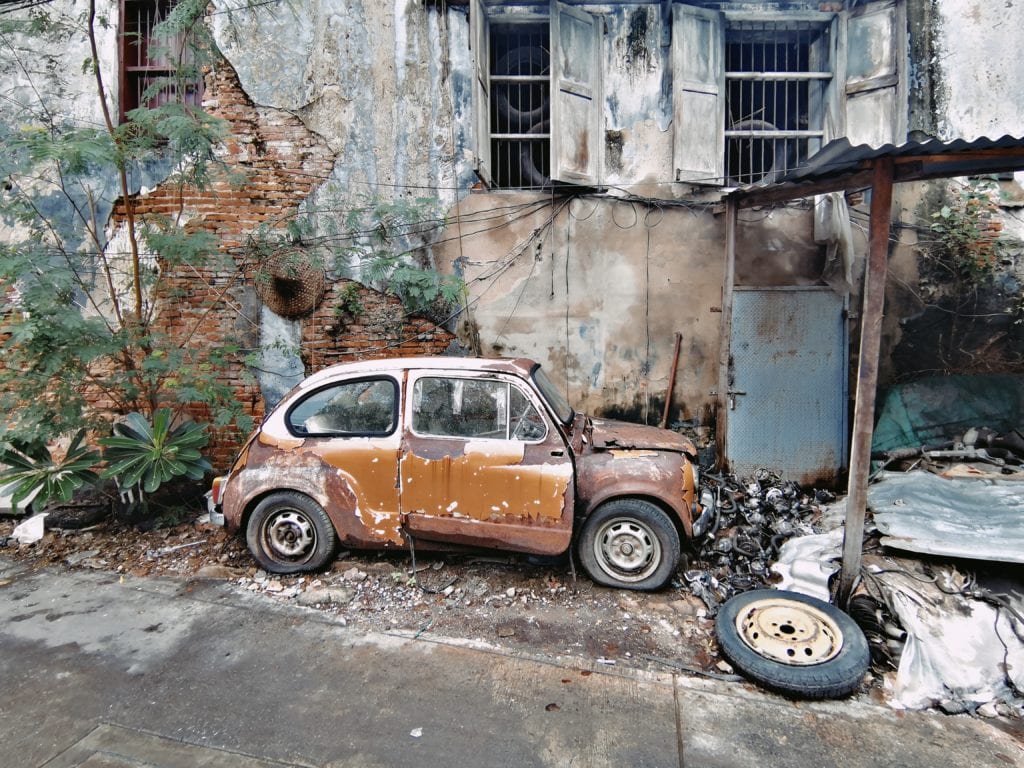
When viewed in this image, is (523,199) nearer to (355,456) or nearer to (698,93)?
(698,93)

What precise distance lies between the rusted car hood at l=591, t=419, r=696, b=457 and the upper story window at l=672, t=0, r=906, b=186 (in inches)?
133

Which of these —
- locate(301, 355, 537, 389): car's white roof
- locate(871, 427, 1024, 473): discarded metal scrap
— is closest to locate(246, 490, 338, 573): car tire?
locate(301, 355, 537, 389): car's white roof

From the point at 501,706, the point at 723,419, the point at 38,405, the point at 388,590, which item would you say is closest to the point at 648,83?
the point at 723,419

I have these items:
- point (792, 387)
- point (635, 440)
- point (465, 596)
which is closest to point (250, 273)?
point (465, 596)

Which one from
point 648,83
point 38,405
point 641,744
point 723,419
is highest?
point 648,83

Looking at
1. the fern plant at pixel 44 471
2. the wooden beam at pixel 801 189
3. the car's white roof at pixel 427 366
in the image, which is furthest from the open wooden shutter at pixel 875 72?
the fern plant at pixel 44 471

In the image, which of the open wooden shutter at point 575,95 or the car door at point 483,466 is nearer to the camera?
the car door at point 483,466

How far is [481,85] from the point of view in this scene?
652cm

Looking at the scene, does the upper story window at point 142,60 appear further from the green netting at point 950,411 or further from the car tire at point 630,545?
the green netting at point 950,411

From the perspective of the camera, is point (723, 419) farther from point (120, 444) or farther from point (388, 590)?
point (120, 444)

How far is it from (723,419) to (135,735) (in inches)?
219

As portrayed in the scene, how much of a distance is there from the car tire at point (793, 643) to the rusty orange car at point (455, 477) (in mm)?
684

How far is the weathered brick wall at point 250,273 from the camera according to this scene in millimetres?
6836

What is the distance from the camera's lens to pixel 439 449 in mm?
4363
